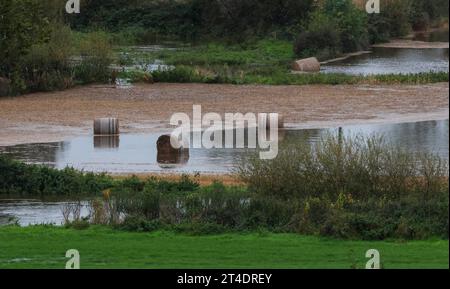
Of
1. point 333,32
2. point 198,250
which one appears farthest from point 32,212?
point 333,32

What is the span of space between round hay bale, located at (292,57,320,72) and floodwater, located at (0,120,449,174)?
821 inches

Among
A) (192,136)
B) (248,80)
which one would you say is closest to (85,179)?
(192,136)

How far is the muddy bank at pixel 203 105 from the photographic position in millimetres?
38281

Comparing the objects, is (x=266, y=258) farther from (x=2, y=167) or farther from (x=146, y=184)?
(x=2, y=167)

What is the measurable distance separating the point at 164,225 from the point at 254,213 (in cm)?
171

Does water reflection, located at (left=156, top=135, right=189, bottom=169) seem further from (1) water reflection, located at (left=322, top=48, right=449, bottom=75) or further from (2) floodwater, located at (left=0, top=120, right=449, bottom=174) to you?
(1) water reflection, located at (left=322, top=48, right=449, bottom=75)

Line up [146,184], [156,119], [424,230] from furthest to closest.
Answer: [156,119] → [146,184] → [424,230]

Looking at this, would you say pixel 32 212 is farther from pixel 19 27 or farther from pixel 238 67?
pixel 238 67

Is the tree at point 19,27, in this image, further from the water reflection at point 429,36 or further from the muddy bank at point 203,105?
the water reflection at point 429,36

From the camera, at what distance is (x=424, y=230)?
19.1 m

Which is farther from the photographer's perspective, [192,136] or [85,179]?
[192,136]

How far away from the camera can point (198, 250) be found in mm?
17531

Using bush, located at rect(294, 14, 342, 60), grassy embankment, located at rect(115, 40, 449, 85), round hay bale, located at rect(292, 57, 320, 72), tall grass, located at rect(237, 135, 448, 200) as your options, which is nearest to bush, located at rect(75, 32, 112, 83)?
grassy embankment, located at rect(115, 40, 449, 85)

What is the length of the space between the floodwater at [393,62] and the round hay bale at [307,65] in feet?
1.82
